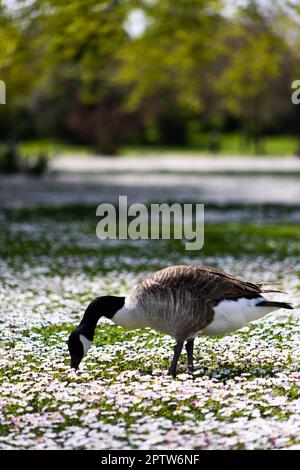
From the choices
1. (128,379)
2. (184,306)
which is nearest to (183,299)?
(184,306)

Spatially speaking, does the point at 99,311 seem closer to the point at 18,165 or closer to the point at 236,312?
the point at 236,312

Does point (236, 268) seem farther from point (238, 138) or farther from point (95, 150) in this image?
point (238, 138)

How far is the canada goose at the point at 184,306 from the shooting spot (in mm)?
7132

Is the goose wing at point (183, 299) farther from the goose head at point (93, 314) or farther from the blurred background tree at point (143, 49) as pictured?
the blurred background tree at point (143, 49)

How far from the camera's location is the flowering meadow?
588cm

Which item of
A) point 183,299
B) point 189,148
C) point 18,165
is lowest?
point 183,299

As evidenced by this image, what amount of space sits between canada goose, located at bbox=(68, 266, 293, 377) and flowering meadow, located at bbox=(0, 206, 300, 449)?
0.47 m

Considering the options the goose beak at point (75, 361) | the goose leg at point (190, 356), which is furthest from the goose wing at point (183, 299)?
the goose beak at point (75, 361)

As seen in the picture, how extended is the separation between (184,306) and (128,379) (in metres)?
0.87

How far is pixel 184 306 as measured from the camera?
23.4ft

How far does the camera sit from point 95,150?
232 feet

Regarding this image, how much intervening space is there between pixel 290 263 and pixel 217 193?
16.8m

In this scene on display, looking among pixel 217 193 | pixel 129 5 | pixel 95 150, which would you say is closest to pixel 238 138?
pixel 95 150

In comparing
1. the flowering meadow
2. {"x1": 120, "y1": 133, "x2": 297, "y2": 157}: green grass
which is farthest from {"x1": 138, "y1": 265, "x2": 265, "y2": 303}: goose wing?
{"x1": 120, "y1": 133, "x2": 297, "y2": 157}: green grass
